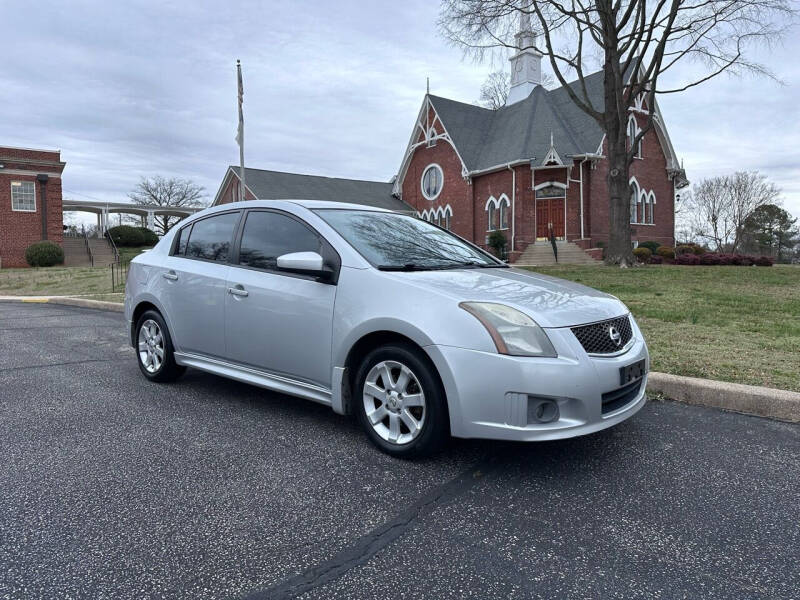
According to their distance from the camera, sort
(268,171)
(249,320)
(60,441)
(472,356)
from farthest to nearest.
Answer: (268,171)
(249,320)
(60,441)
(472,356)

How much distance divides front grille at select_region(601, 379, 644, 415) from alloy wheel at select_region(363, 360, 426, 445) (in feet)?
3.41

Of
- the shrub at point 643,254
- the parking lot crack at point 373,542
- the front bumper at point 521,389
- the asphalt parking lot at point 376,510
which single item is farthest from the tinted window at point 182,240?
the shrub at point 643,254

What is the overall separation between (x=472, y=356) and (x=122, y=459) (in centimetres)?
222

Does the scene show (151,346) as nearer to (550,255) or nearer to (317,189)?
(550,255)

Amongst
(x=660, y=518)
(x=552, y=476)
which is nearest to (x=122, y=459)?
(x=552, y=476)

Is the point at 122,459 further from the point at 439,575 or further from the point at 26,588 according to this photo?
the point at 439,575

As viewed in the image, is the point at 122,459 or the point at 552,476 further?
the point at 122,459

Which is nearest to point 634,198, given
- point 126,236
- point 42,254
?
→ point 42,254

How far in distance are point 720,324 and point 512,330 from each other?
18.3 ft

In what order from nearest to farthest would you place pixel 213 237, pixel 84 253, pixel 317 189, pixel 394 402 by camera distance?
pixel 394 402 → pixel 213 237 → pixel 317 189 → pixel 84 253

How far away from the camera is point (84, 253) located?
35.3 metres

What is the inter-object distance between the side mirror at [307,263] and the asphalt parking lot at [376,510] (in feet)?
3.68

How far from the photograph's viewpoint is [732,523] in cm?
261

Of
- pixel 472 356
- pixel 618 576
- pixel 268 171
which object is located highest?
pixel 268 171
